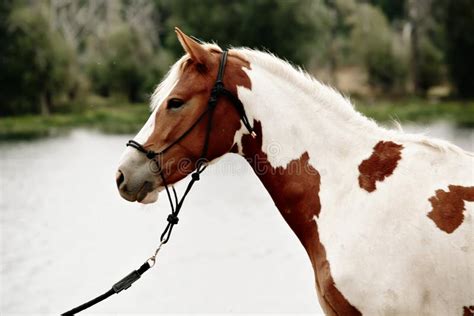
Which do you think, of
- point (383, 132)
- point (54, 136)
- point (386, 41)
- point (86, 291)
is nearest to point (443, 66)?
point (386, 41)

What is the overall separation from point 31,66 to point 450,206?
45.8 meters

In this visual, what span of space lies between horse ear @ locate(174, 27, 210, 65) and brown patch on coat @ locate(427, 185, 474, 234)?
1.44 metres

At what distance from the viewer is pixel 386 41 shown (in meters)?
50.7

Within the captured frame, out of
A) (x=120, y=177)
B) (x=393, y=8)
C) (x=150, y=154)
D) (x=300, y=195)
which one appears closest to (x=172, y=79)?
(x=150, y=154)

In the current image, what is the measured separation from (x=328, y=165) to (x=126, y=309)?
6.32 m

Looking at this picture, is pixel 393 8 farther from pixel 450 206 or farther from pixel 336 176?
pixel 450 206

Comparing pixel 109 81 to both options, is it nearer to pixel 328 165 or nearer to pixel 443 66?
pixel 443 66

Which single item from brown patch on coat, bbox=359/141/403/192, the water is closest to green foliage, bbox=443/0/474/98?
the water

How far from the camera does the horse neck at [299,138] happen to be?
3.77 m

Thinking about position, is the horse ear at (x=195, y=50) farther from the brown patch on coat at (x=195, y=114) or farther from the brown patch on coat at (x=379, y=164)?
the brown patch on coat at (x=379, y=164)

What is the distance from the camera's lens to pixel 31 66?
152 ft

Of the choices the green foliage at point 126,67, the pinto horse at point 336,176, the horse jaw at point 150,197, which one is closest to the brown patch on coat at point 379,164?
the pinto horse at point 336,176

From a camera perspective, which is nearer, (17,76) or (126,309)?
(126,309)

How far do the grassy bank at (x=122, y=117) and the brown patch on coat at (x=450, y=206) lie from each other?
34934mm
